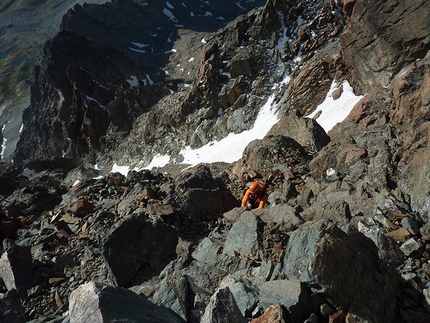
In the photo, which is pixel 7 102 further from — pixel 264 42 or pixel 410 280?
pixel 410 280

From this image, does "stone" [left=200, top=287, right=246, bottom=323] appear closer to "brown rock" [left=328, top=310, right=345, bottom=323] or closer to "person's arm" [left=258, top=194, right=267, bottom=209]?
"brown rock" [left=328, top=310, right=345, bottom=323]

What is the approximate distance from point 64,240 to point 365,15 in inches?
960

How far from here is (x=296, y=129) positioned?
22.0 metres

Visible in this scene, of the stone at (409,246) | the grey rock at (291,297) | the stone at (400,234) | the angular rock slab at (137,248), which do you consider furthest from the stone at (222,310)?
the angular rock slab at (137,248)

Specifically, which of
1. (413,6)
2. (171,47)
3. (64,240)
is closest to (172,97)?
(413,6)

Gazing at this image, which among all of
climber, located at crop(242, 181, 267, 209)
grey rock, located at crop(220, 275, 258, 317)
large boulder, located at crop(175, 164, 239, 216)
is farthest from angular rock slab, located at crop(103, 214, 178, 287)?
grey rock, located at crop(220, 275, 258, 317)

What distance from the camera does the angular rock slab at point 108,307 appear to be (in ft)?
15.7

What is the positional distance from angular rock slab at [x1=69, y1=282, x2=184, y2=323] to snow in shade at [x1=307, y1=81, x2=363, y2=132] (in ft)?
74.7

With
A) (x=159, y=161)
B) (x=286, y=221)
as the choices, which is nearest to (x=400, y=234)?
(x=286, y=221)

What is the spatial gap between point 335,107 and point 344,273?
25092 mm

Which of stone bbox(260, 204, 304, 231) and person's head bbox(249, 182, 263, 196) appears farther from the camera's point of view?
person's head bbox(249, 182, 263, 196)

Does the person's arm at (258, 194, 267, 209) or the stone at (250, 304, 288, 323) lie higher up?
the stone at (250, 304, 288, 323)

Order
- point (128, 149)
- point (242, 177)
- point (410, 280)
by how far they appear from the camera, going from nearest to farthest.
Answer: point (410, 280)
point (242, 177)
point (128, 149)

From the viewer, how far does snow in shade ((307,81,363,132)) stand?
1033 inches
